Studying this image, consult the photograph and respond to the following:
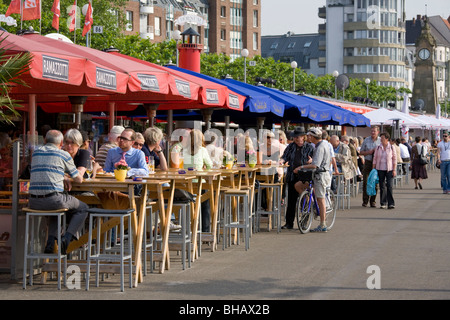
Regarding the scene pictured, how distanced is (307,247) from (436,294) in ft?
15.4

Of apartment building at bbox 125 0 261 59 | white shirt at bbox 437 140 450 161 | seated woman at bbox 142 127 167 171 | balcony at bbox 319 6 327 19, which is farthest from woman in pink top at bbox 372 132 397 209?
balcony at bbox 319 6 327 19

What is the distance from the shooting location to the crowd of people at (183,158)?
10.6m

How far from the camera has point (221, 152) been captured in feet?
54.3

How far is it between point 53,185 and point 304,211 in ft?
23.3

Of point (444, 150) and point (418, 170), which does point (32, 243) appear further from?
point (418, 170)

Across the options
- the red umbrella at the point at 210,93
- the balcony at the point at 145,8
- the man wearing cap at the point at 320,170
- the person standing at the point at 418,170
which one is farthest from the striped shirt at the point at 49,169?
the balcony at the point at 145,8

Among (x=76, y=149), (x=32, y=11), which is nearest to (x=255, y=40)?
(x=32, y=11)

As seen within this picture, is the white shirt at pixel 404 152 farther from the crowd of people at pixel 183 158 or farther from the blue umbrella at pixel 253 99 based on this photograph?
the blue umbrella at pixel 253 99

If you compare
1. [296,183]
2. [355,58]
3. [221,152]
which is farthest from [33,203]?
[355,58]

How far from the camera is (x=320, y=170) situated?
1680 centimetres

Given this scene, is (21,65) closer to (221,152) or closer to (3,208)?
(3,208)

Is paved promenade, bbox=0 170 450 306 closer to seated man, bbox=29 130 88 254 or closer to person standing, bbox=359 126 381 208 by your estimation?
seated man, bbox=29 130 88 254

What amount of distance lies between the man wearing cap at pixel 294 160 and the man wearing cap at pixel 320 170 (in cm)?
31

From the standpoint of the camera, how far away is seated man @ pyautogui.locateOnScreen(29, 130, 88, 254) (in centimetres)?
1048
